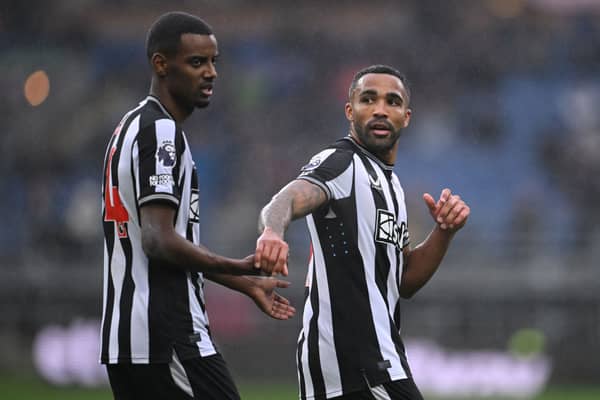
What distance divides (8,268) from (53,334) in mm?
Result: 1687

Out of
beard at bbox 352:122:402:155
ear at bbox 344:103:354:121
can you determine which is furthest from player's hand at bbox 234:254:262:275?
ear at bbox 344:103:354:121

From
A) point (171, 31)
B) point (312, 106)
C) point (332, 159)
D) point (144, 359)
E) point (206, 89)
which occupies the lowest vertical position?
point (144, 359)

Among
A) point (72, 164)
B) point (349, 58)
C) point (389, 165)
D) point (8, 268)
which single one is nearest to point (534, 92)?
point (349, 58)

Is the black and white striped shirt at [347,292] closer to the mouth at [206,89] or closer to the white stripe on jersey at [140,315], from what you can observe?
the mouth at [206,89]

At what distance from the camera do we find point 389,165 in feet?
18.1

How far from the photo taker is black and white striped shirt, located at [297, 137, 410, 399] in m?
5.13

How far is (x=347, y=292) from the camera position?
516cm

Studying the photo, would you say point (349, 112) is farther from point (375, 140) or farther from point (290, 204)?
point (290, 204)

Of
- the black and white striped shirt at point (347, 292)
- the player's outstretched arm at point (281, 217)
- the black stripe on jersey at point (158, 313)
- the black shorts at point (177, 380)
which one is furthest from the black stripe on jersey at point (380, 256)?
the black stripe on jersey at point (158, 313)

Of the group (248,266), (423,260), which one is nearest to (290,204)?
(248,266)

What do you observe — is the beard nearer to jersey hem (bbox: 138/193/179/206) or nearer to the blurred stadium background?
jersey hem (bbox: 138/193/179/206)

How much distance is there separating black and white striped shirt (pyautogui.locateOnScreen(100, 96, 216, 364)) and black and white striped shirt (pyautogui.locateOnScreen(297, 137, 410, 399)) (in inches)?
26.7

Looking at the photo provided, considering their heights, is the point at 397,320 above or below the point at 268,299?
below

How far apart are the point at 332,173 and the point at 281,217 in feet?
1.94
